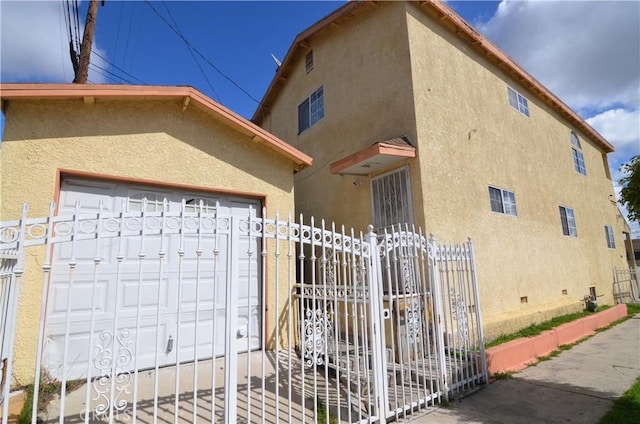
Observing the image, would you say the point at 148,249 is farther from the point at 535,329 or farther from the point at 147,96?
the point at 535,329

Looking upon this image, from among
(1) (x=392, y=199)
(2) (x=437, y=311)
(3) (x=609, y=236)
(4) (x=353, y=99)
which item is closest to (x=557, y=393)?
(2) (x=437, y=311)

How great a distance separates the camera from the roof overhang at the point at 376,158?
684 cm

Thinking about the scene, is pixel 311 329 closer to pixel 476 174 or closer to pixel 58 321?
pixel 58 321

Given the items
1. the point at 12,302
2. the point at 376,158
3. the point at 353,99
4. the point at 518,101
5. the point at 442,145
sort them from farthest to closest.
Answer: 1. the point at 518,101
2. the point at 353,99
3. the point at 442,145
4. the point at 376,158
5. the point at 12,302

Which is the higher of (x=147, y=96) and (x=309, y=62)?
(x=309, y=62)

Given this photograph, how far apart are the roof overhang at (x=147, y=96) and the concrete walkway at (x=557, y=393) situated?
16.0 feet

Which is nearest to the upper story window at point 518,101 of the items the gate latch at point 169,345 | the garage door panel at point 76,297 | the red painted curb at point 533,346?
the red painted curb at point 533,346

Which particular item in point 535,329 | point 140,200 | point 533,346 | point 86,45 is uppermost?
point 86,45

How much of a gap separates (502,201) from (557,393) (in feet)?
17.5

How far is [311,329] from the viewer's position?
377 cm

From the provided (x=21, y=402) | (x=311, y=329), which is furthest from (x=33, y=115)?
(x=311, y=329)

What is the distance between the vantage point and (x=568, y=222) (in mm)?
12359

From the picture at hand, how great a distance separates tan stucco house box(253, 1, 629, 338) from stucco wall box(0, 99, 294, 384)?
2.29m

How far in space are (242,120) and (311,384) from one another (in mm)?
4331
